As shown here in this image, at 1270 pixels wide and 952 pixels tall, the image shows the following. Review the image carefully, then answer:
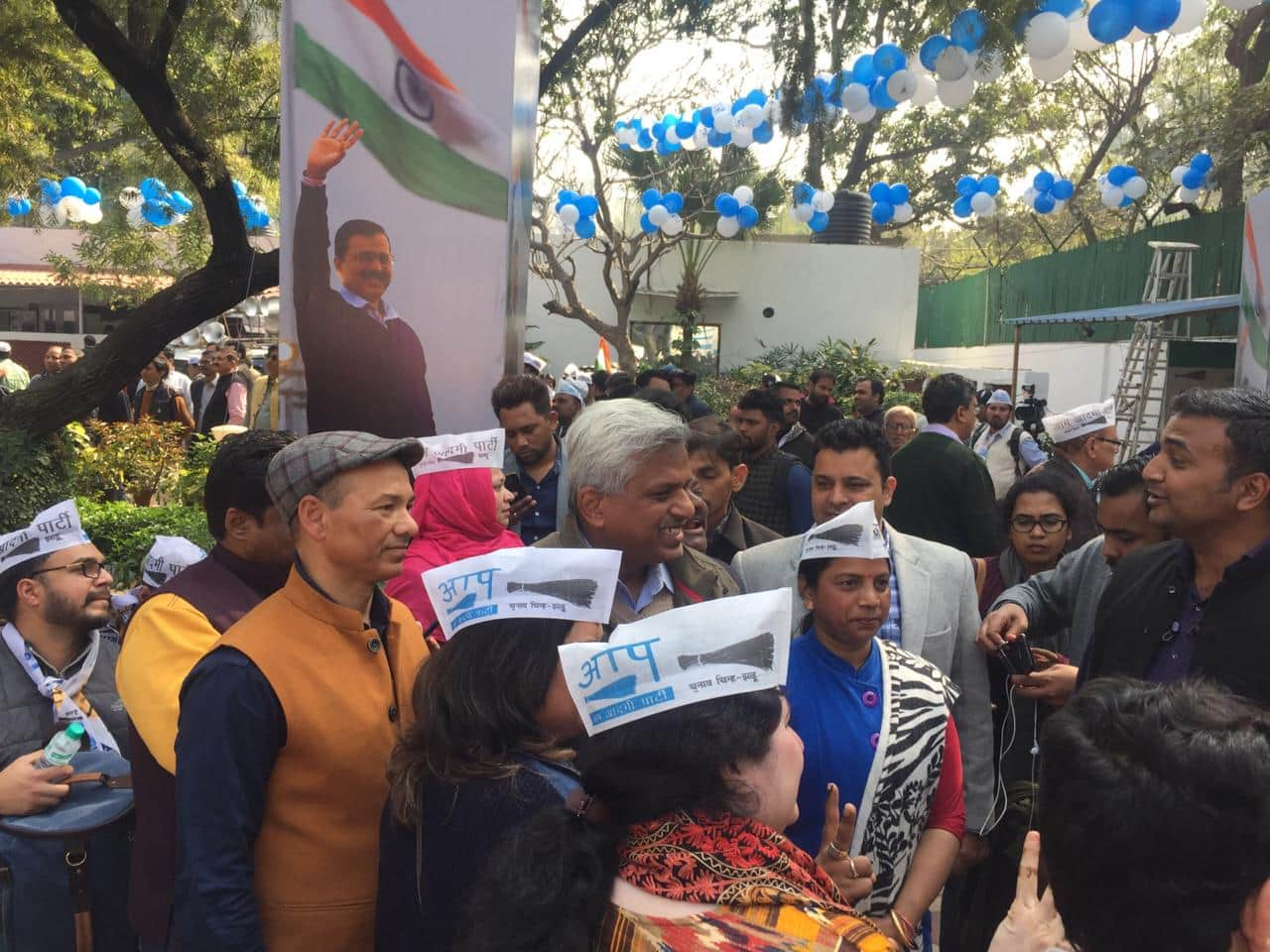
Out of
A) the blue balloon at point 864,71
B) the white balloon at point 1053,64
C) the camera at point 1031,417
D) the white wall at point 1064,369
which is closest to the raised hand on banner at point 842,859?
the white balloon at point 1053,64

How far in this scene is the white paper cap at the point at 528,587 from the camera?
204 cm

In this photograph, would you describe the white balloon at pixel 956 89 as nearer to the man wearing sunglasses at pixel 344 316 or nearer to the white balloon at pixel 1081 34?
the white balloon at pixel 1081 34

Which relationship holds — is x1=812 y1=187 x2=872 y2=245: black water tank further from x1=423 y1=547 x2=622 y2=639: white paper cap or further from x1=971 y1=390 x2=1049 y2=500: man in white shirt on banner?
x1=423 y1=547 x2=622 y2=639: white paper cap

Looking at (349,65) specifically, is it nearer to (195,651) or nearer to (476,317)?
(476,317)

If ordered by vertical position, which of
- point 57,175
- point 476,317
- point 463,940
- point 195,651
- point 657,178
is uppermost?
point 657,178

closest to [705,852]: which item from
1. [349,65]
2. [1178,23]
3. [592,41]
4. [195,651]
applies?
[195,651]

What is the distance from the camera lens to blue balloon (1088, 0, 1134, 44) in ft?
25.3

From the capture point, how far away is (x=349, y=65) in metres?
4.76

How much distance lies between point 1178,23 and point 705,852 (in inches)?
350

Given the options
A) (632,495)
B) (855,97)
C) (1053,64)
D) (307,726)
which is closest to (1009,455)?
(1053,64)

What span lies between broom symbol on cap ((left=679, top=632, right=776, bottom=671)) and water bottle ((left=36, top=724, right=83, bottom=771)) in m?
1.95

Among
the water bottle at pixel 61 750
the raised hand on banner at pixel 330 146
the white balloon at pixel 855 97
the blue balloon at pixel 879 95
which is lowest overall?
the water bottle at pixel 61 750

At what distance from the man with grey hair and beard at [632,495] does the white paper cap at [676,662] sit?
1103mm

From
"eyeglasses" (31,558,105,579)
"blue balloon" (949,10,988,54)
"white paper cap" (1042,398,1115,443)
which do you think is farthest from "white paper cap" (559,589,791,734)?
"blue balloon" (949,10,988,54)
